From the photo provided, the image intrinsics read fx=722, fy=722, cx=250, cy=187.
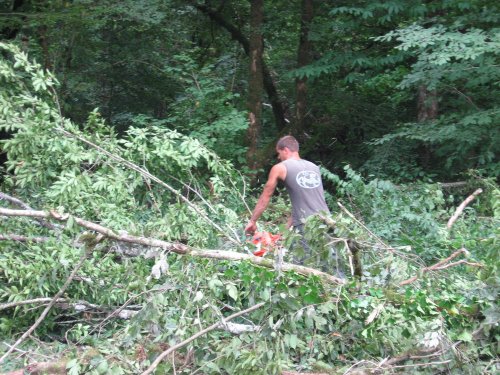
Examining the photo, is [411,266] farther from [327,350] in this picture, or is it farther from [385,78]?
[385,78]

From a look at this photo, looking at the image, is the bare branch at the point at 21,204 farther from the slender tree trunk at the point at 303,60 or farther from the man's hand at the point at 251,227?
the slender tree trunk at the point at 303,60

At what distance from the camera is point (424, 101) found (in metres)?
10.8

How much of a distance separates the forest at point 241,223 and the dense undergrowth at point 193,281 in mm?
Answer: 18

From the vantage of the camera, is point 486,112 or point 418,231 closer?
point 418,231

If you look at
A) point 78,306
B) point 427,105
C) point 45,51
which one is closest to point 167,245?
point 78,306

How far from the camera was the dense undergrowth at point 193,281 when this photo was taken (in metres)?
4.44

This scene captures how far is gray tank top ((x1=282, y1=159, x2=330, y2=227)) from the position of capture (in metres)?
6.02

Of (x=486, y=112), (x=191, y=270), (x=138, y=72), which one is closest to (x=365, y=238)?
(x=191, y=270)

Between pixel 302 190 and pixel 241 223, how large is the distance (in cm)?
91

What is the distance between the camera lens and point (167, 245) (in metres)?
4.65

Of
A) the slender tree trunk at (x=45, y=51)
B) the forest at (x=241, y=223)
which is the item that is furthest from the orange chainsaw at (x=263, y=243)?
the slender tree trunk at (x=45, y=51)

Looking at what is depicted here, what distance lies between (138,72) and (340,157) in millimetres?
4018

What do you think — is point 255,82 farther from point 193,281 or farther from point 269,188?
point 193,281

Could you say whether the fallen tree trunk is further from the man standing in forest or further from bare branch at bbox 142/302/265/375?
the man standing in forest
